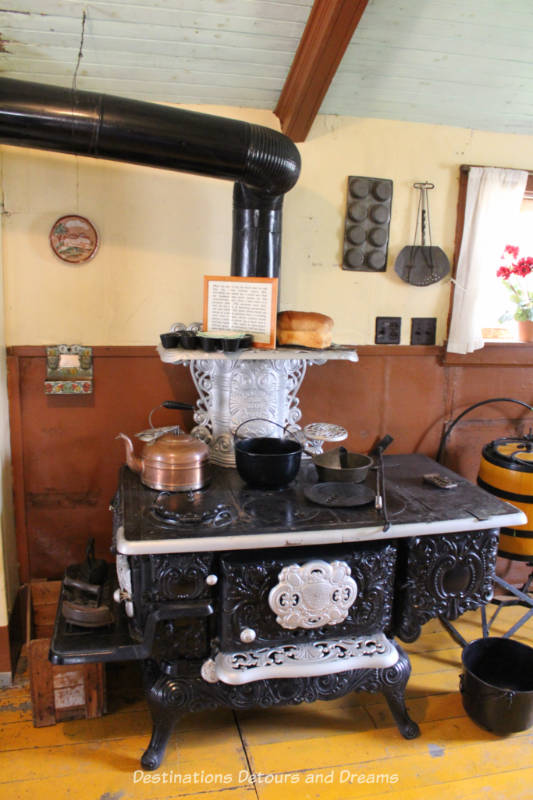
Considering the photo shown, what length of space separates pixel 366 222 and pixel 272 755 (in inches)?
75.2

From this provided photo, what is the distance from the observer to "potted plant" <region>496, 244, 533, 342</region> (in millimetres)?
2477

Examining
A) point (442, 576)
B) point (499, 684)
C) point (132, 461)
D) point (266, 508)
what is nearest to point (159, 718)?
point (266, 508)

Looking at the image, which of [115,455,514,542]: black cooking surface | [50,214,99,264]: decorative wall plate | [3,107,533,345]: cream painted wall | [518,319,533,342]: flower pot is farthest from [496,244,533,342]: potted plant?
[50,214,99,264]: decorative wall plate

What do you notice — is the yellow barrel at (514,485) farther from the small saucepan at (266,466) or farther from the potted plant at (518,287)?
the small saucepan at (266,466)

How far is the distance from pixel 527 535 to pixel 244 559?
3.91ft

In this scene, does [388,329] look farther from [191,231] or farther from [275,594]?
[275,594]

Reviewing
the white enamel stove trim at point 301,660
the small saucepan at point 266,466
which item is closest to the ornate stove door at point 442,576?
the white enamel stove trim at point 301,660

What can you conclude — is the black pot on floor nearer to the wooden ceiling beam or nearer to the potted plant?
the potted plant

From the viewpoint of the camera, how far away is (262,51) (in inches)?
75.9

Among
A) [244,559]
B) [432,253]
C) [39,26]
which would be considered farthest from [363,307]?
[39,26]

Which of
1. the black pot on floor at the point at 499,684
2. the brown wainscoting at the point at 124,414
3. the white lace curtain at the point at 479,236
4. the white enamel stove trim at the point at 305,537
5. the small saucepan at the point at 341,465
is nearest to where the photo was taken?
the white enamel stove trim at the point at 305,537

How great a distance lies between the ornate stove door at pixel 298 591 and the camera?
1.65 meters

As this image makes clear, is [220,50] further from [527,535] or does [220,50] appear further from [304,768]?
[304,768]

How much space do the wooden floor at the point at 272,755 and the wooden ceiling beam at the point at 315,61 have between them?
6.71 ft
